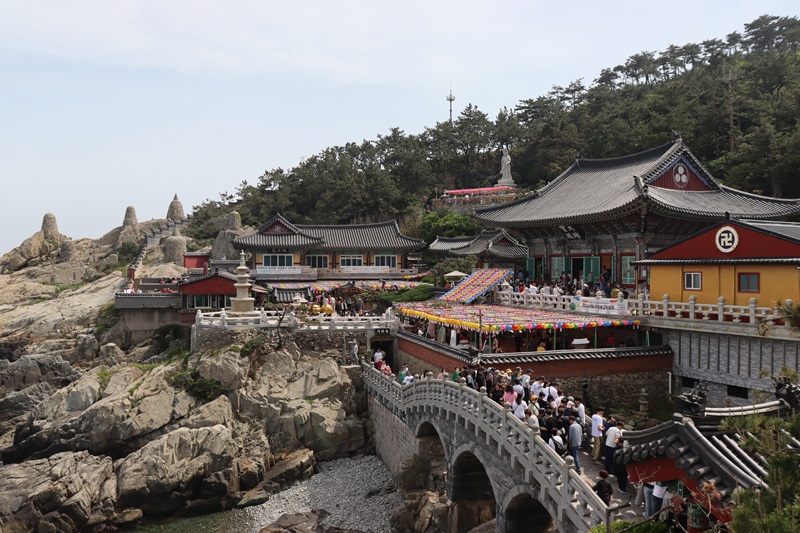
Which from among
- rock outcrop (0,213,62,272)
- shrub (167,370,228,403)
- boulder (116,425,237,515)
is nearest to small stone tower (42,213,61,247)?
rock outcrop (0,213,62,272)

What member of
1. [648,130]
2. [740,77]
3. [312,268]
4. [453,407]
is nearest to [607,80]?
[740,77]

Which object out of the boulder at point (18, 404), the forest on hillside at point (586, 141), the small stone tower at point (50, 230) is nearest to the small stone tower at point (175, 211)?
the forest on hillside at point (586, 141)

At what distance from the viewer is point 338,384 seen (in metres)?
31.3

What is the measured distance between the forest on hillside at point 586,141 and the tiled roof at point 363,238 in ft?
34.2

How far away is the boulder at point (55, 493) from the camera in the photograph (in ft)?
78.0

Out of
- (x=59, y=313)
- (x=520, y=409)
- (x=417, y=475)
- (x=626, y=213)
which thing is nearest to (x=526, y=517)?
(x=520, y=409)

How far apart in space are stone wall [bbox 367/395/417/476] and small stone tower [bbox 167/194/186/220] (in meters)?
55.0

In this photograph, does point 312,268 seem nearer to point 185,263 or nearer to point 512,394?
point 185,263

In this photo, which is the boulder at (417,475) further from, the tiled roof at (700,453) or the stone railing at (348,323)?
the tiled roof at (700,453)

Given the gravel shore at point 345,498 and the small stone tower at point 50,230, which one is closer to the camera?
the gravel shore at point 345,498

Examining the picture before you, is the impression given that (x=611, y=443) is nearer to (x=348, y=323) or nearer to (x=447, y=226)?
(x=348, y=323)

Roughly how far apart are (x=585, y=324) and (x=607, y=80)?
8849 centimetres

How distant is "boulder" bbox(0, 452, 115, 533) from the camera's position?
2377 centimetres

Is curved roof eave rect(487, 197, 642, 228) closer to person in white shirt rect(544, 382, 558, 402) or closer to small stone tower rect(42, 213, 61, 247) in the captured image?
person in white shirt rect(544, 382, 558, 402)
